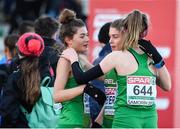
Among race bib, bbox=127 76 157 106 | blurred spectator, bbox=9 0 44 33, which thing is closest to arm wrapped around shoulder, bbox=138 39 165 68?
race bib, bbox=127 76 157 106

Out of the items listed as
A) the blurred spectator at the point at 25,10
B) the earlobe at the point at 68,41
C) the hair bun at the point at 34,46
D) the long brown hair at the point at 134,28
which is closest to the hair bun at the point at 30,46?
the hair bun at the point at 34,46

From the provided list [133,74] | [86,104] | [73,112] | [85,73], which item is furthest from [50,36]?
[133,74]

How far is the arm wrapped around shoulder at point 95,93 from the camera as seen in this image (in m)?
5.70

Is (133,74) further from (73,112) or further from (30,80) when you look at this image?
(30,80)

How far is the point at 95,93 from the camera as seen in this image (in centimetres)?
576

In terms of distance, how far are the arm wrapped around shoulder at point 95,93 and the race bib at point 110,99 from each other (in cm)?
26

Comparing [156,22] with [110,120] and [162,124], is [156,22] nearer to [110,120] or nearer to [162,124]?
[162,124]

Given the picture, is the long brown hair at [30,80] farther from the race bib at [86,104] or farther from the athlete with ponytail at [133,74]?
the athlete with ponytail at [133,74]

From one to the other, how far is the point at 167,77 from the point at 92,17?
4780mm

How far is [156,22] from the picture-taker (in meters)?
9.94

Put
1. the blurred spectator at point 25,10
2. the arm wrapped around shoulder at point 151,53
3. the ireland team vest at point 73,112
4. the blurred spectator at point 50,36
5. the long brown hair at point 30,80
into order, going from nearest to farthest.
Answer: the arm wrapped around shoulder at point 151,53
the ireland team vest at point 73,112
the long brown hair at point 30,80
the blurred spectator at point 50,36
the blurred spectator at point 25,10

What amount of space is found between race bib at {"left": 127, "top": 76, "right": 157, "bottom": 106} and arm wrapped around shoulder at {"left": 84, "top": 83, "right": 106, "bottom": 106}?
32 centimetres

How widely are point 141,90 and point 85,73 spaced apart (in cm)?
46

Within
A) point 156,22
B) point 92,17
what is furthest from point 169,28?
point 92,17
